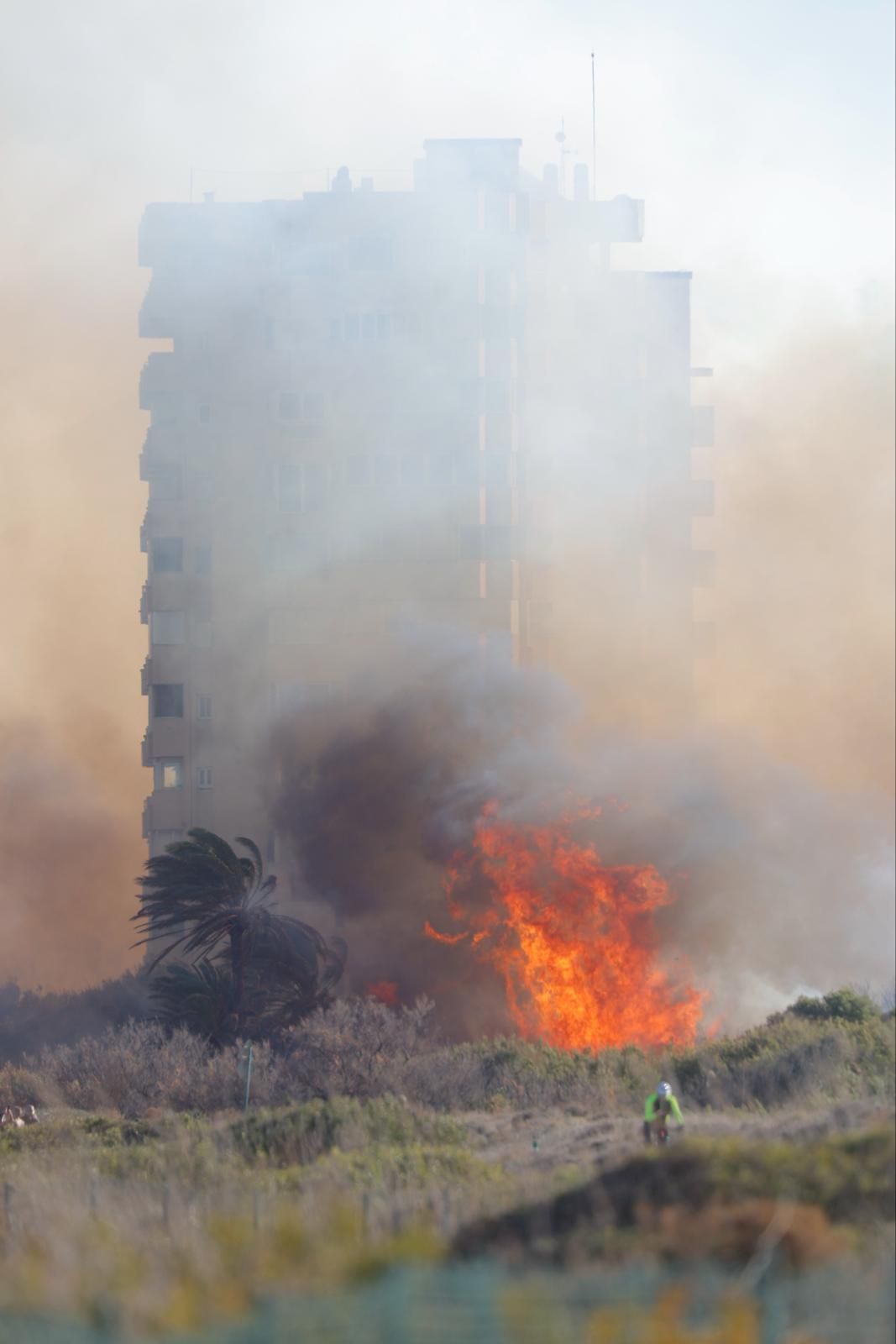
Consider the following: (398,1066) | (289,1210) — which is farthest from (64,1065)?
(289,1210)

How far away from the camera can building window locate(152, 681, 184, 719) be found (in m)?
57.3

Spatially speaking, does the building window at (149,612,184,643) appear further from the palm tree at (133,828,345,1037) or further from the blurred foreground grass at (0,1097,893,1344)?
the blurred foreground grass at (0,1097,893,1344)

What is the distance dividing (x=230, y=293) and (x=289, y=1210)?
147ft

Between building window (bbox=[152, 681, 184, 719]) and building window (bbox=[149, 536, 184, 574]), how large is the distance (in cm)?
398

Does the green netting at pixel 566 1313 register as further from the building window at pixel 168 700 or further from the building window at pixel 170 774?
the building window at pixel 168 700

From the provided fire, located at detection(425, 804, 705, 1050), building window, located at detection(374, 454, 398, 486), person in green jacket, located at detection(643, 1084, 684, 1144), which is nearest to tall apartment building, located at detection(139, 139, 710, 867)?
building window, located at detection(374, 454, 398, 486)

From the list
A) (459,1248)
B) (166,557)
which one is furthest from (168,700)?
(459,1248)

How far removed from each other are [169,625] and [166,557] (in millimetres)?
2390

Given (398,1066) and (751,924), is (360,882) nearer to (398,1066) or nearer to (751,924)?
(751,924)

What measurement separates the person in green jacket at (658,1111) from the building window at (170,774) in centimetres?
3484

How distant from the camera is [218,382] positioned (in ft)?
192

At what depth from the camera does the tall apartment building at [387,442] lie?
5622 centimetres

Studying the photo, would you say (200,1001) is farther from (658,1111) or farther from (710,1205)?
(710,1205)

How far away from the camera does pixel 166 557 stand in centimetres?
5753
